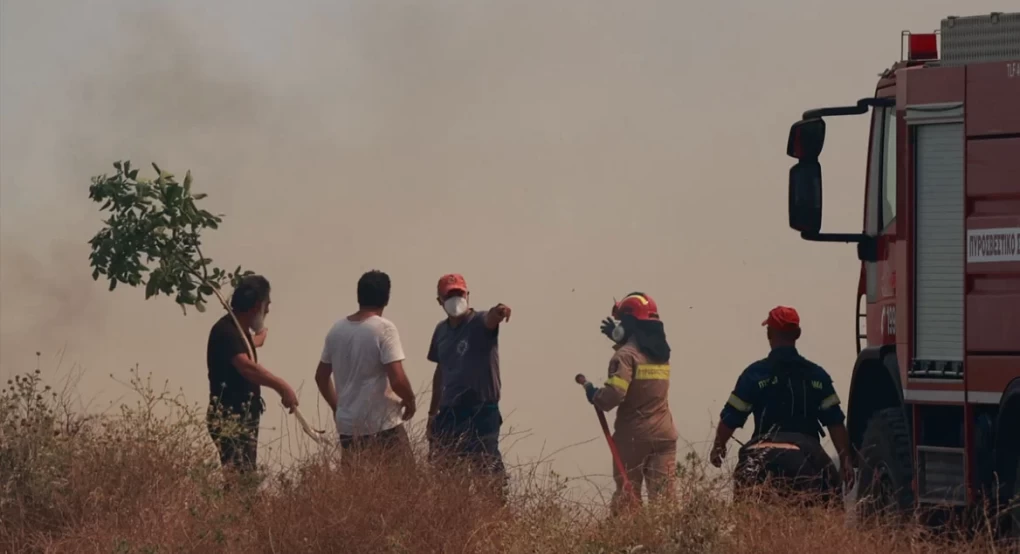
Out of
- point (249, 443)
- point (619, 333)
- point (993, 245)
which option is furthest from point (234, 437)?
point (993, 245)

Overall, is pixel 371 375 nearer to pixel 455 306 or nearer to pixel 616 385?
pixel 455 306

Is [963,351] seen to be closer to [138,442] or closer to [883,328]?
[883,328]

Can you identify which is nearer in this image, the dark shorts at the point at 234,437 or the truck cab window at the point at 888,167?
the truck cab window at the point at 888,167

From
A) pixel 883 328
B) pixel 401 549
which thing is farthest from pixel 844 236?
pixel 401 549

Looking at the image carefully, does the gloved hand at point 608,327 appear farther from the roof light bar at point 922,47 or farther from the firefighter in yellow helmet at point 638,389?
the roof light bar at point 922,47

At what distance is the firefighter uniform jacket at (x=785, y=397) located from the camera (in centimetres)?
817

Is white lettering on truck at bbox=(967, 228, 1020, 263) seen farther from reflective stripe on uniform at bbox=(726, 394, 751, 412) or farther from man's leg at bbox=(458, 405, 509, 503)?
man's leg at bbox=(458, 405, 509, 503)

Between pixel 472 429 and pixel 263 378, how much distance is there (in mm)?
→ 1368

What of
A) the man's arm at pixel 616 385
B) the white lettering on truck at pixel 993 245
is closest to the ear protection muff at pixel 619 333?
the man's arm at pixel 616 385

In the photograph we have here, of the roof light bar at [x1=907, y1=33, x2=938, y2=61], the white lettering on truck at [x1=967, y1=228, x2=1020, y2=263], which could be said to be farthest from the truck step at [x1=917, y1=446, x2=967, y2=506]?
the roof light bar at [x1=907, y1=33, x2=938, y2=61]

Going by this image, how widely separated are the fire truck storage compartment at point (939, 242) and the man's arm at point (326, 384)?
359 cm

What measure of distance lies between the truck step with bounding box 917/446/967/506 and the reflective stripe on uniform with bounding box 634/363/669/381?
10.8ft

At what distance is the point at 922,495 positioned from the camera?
7.46 m

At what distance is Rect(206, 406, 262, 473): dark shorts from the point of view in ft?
29.7
